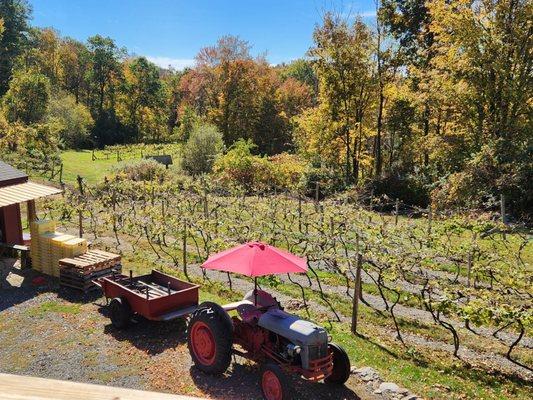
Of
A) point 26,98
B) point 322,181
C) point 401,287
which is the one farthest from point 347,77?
point 26,98

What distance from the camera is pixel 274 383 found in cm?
719

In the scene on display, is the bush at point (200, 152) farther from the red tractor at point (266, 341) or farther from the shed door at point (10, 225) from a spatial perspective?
the red tractor at point (266, 341)

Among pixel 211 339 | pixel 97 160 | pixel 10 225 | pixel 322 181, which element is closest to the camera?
pixel 211 339

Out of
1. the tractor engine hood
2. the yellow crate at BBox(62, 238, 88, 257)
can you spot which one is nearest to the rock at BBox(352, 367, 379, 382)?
the tractor engine hood

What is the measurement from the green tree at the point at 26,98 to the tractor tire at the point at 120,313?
1501 inches

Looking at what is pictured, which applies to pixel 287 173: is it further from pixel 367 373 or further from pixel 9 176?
pixel 367 373

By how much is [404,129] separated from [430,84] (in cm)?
591

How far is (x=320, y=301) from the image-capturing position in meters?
12.0

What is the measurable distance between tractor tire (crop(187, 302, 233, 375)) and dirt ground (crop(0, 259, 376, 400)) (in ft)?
0.99

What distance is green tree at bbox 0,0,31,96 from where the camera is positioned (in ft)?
177

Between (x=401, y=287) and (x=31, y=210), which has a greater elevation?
(x=31, y=210)

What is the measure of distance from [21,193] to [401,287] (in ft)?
38.3

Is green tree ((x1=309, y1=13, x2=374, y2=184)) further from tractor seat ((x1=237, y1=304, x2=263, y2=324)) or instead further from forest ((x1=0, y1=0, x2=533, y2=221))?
tractor seat ((x1=237, y1=304, x2=263, y2=324))

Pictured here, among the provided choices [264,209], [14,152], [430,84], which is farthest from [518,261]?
[14,152]
